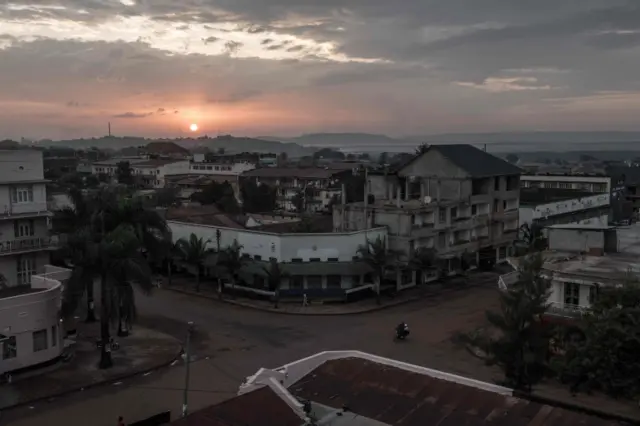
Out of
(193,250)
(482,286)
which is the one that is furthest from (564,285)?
(193,250)

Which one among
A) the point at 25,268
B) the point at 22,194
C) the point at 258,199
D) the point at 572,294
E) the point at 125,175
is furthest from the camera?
the point at 125,175

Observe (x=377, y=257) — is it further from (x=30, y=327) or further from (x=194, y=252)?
(x=30, y=327)

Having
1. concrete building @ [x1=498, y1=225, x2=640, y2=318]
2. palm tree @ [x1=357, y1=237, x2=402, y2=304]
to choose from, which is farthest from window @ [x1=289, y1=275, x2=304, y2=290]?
concrete building @ [x1=498, y1=225, x2=640, y2=318]

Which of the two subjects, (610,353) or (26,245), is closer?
(610,353)

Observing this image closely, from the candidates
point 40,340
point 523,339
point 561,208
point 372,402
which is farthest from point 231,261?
point 561,208

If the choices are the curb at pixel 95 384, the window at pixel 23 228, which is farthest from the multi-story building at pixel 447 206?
the window at pixel 23 228

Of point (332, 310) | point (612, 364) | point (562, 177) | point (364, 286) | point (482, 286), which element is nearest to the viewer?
point (612, 364)

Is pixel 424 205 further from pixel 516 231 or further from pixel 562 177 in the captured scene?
pixel 562 177
